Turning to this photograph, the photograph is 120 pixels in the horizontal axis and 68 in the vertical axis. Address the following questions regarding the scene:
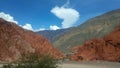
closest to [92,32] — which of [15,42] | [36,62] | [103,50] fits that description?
[103,50]

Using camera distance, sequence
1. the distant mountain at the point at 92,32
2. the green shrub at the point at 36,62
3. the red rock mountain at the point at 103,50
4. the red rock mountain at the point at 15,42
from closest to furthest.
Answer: the green shrub at the point at 36,62 < the red rock mountain at the point at 15,42 < the red rock mountain at the point at 103,50 < the distant mountain at the point at 92,32

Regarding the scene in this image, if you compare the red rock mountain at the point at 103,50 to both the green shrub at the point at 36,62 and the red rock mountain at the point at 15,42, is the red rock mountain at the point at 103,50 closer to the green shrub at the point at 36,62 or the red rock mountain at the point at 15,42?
the red rock mountain at the point at 15,42

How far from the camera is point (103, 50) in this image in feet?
133

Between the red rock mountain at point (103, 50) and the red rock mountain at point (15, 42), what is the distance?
651cm

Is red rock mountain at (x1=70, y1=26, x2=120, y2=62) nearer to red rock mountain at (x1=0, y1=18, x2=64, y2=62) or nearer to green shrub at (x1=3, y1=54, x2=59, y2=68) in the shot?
red rock mountain at (x1=0, y1=18, x2=64, y2=62)

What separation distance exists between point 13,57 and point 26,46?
226 centimetres

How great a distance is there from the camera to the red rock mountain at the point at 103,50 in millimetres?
39125

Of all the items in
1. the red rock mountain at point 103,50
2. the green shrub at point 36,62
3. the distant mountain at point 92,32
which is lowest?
the green shrub at point 36,62

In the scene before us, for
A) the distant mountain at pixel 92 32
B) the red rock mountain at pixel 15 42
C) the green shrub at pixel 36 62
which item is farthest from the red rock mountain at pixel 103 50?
the distant mountain at pixel 92 32

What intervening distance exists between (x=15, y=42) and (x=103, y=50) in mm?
11518

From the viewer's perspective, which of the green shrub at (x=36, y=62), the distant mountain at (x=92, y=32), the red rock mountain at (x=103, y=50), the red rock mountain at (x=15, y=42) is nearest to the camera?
the green shrub at (x=36, y=62)

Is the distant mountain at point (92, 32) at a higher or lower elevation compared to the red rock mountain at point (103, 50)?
higher

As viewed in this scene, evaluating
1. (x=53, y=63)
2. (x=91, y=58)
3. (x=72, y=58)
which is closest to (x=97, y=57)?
(x=91, y=58)

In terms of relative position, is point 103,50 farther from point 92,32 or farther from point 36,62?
point 92,32
